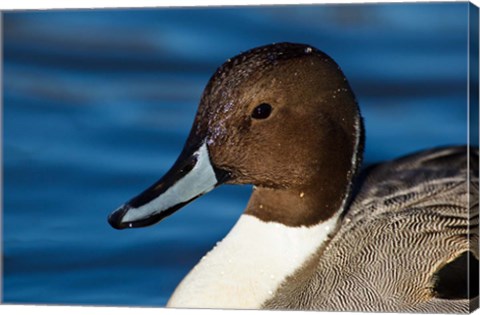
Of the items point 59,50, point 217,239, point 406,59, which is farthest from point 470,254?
point 59,50

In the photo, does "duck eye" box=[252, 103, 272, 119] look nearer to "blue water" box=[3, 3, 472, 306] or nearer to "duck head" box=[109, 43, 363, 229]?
"duck head" box=[109, 43, 363, 229]

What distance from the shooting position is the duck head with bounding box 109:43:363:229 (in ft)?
15.5

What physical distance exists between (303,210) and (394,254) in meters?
0.34

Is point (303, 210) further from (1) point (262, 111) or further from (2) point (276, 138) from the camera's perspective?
(1) point (262, 111)

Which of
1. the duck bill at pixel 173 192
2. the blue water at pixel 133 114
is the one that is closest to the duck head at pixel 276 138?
the duck bill at pixel 173 192

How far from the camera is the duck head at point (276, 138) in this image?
4.72 m

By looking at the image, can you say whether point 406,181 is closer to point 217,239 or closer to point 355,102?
point 355,102

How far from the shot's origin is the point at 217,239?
229 inches

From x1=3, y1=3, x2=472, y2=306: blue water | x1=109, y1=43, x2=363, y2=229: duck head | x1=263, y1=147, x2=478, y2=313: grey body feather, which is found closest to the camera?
x1=109, y1=43, x2=363, y2=229: duck head

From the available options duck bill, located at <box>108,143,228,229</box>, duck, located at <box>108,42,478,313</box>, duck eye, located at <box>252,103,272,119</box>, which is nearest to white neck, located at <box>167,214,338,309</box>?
duck, located at <box>108,42,478,313</box>

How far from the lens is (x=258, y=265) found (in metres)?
4.98

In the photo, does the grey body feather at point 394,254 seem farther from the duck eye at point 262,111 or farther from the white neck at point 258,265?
the duck eye at point 262,111

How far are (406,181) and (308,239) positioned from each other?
53 cm

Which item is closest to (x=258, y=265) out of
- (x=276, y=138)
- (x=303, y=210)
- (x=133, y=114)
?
(x=303, y=210)
